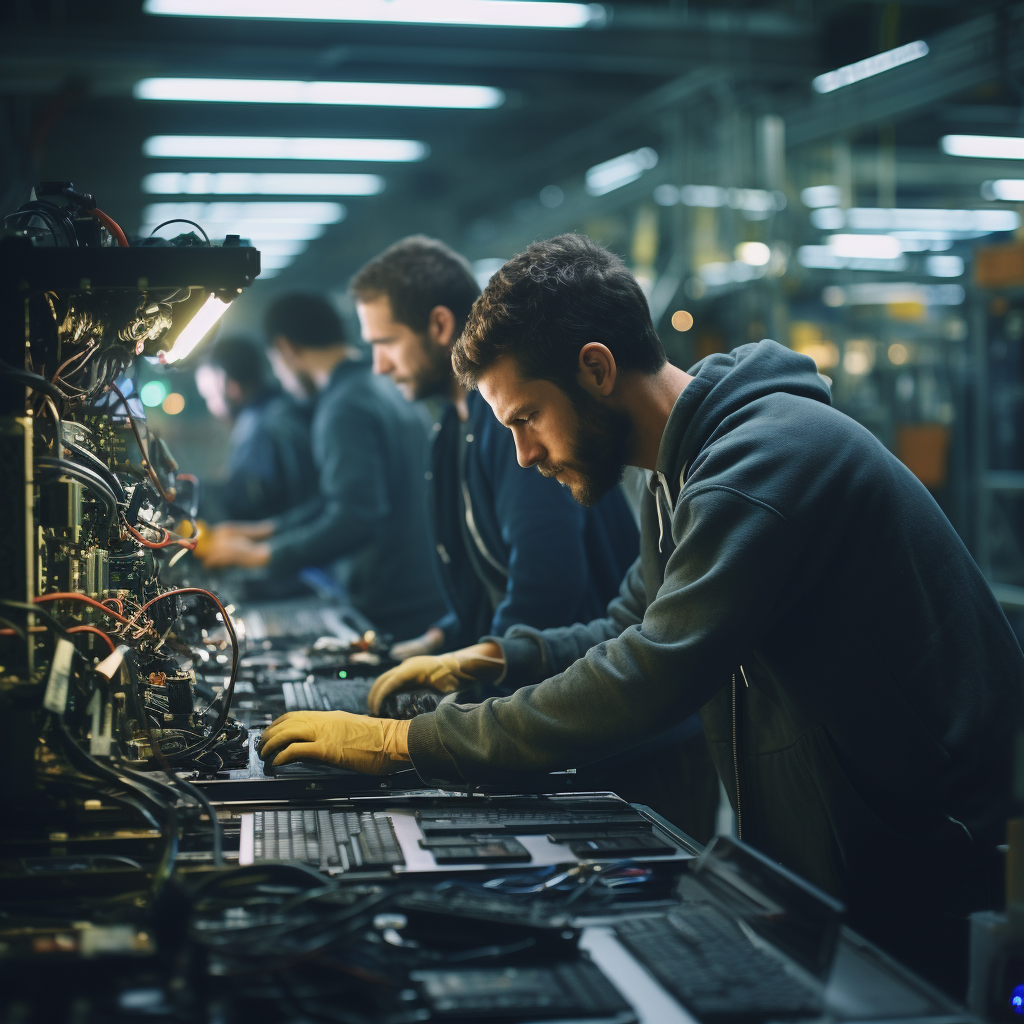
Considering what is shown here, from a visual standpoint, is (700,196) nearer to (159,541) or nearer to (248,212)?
(248,212)

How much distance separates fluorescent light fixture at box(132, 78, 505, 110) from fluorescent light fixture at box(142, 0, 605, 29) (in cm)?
79

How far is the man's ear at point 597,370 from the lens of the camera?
5.30ft

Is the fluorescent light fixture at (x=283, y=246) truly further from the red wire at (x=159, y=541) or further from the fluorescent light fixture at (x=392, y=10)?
the red wire at (x=159, y=541)

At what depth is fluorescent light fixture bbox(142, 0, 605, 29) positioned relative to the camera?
4.03 meters

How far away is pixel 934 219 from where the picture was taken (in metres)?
8.93

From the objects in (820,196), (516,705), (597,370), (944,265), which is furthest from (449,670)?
(944,265)

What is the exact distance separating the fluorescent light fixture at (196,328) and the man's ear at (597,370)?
0.59 meters

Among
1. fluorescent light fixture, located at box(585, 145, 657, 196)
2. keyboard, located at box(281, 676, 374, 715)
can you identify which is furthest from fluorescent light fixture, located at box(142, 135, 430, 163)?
keyboard, located at box(281, 676, 374, 715)

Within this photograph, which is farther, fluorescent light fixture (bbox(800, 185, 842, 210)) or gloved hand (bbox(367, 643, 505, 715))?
fluorescent light fixture (bbox(800, 185, 842, 210))

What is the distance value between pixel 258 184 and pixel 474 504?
5.80 meters

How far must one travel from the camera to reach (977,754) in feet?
4.60

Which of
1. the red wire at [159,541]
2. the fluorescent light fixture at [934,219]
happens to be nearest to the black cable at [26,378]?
the red wire at [159,541]

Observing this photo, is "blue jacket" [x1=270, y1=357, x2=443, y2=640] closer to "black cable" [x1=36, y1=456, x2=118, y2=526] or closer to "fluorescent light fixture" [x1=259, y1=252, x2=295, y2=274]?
"black cable" [x1=36, y1=456, x2=118, y2=526]

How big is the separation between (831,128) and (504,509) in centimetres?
453
